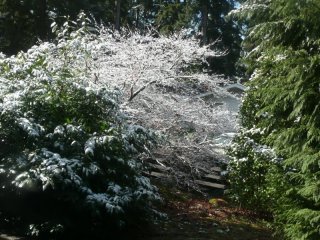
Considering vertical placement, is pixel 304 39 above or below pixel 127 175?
above

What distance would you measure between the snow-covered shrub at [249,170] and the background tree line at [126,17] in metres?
7.76

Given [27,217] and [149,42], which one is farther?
[149,42]

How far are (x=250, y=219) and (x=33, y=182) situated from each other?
553cm

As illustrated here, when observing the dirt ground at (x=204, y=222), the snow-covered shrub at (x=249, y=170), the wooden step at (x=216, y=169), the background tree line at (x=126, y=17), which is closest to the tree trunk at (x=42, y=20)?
the background tree line at (x=126, y=17)

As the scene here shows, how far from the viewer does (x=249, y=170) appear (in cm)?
1069

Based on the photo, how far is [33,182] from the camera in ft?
21.5

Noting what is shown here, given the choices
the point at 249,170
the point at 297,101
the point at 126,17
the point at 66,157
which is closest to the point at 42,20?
the point at 126,17

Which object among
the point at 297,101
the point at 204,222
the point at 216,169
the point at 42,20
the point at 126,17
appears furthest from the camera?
the point at 126,17

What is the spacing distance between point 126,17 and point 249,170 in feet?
66.2

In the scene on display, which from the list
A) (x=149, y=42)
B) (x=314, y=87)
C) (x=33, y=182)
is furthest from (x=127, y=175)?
(x=149, y=42)

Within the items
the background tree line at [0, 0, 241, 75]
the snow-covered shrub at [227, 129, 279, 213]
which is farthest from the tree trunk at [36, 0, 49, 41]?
the snow-covered shrub at [227, 129, 279, 213]

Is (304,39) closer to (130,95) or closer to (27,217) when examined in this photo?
(27,217)

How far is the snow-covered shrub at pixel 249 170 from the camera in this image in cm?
1007

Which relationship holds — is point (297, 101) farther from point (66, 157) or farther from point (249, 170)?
point (249, 170)
